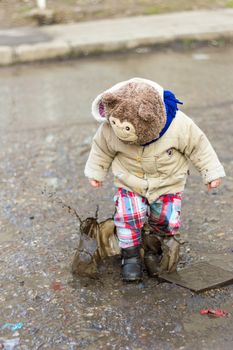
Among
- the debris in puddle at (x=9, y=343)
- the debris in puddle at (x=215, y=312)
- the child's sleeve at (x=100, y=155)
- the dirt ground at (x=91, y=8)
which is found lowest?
the dirt ground at (x=91, y=8)

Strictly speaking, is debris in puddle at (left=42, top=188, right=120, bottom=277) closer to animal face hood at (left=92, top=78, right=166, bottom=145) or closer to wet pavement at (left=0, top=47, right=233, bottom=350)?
wet pavement at (left=0, top=47, right=233, bottom=350)

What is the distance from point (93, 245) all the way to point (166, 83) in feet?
13.7

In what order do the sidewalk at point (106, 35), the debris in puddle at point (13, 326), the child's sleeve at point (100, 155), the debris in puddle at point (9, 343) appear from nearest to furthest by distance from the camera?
the debris in puddle at point (9, 343)
the debris in puddle at point (13, 326)
the child's sleeve at point (100, 155)
the sidewalk at point (106, 35)

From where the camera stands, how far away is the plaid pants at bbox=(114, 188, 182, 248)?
11.7 feet

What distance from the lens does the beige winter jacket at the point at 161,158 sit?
345 cm

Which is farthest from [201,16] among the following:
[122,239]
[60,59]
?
[122,239]

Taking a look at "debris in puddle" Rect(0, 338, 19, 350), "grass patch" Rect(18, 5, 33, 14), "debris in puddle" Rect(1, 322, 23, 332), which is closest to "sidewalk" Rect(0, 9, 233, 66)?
"grass patch" Rect(18, 5, 33, 14)

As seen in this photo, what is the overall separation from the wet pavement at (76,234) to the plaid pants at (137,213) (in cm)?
24

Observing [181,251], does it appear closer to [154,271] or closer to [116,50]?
[154,271]

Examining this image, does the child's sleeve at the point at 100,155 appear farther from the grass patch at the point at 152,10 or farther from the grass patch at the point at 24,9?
the grass patch at the point at 24,9

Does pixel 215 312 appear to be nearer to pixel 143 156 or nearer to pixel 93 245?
pixel 93 245

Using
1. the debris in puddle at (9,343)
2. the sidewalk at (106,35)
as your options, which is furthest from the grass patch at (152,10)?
the debris in puddle at (9,343)

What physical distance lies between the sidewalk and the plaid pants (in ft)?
18.1

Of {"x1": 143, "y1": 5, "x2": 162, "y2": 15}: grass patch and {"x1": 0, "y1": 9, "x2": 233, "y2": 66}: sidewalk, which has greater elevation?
{"x1": 0, "y1": 9, "x2": 233, "y2": 66}: sidewalk
